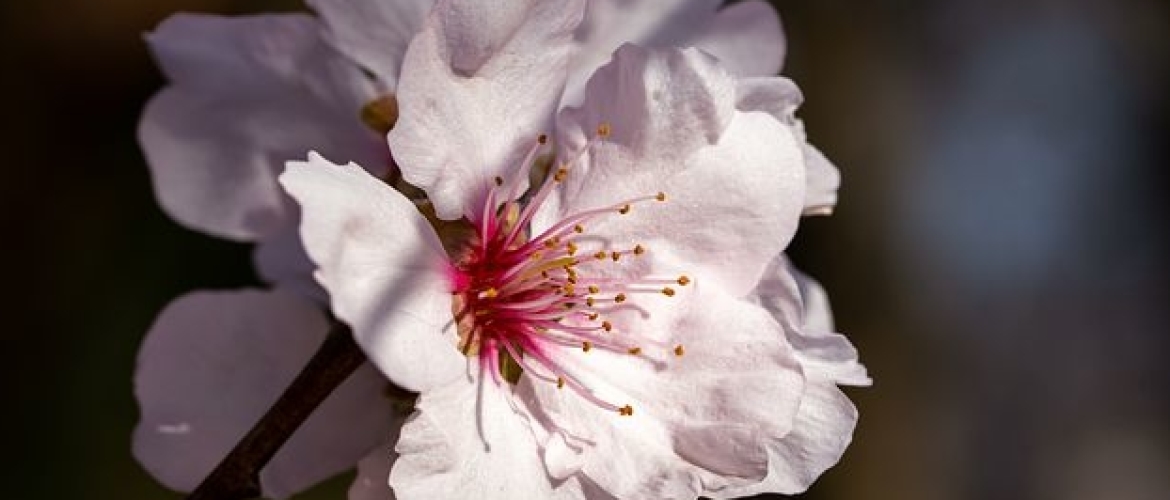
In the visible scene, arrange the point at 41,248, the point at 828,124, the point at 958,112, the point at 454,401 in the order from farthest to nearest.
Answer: the point at 958,112
the point at 828,124
the point at 41,248
the point at 454,401

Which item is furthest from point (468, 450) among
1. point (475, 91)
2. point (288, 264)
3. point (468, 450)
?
point (288, 264)

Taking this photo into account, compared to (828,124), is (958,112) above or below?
below

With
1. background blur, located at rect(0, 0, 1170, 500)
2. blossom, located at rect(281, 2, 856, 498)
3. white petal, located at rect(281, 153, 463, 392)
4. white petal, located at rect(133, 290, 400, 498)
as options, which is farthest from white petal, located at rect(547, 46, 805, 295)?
background blur, located at rect(0, 0, 1170, 500)

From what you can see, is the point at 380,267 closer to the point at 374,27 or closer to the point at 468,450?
the point at 468,450

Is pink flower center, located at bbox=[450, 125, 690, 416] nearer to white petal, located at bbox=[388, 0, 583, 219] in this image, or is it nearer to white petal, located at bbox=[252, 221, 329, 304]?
white petal, located at bbox=[388, 0, 583, 219]

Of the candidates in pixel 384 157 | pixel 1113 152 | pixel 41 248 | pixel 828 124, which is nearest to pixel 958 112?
pixel 1113 152

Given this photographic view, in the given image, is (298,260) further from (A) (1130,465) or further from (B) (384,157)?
(A) (1130,465)

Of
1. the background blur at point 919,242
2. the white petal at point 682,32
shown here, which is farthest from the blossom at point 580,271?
the background blur at point 919,242
